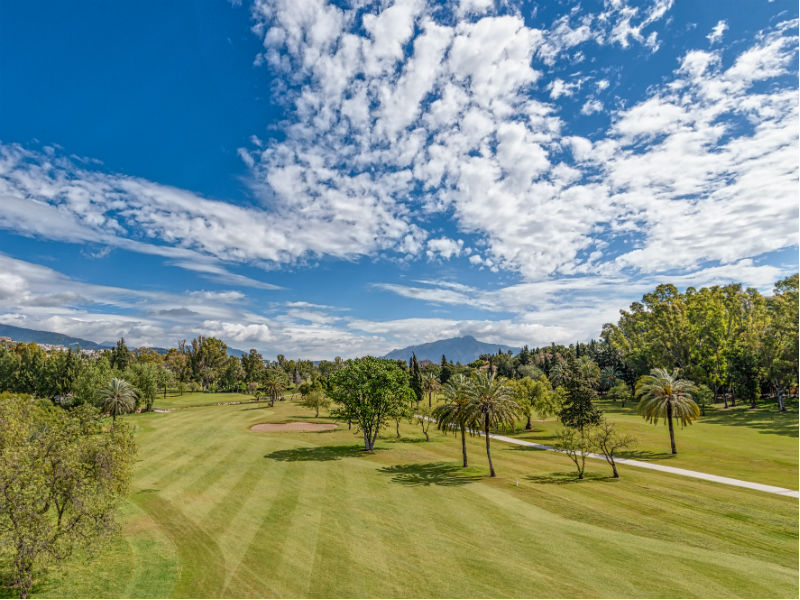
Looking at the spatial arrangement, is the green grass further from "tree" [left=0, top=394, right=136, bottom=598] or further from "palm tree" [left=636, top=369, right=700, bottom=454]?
"palm tree" [left=636, top=369, right=700, bottom=454]

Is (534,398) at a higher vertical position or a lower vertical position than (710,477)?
higher

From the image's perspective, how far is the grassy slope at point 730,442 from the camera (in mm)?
42469

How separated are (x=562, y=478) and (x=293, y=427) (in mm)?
55922

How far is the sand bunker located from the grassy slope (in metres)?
39.9

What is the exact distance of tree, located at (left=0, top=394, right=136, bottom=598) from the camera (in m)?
17.2

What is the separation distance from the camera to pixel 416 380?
4818 inches

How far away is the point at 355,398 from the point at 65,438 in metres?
39.6

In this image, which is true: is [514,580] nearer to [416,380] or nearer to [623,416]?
[623,416]

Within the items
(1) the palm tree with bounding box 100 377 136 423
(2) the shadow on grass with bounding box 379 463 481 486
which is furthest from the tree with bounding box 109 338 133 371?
(2) the shadow on grass with bounding box 379 463 481 486

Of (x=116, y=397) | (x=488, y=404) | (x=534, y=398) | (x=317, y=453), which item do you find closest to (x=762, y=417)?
(x=534, y=398)

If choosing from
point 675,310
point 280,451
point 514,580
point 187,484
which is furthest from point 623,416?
point 187,484

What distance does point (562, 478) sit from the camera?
4241 cm

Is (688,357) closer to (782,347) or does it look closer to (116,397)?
(782,347)

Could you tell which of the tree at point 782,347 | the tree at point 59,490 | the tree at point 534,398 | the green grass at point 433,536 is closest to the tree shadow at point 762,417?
the tree at point 782,347
